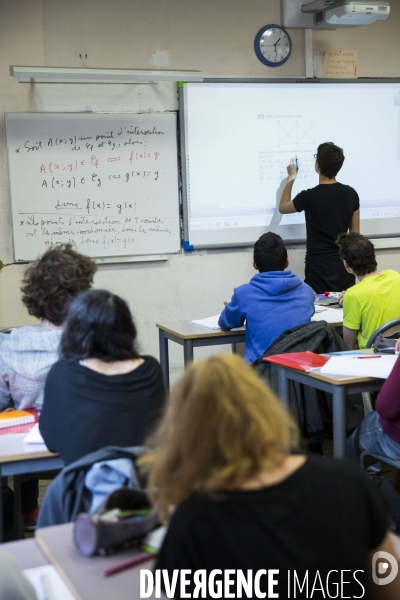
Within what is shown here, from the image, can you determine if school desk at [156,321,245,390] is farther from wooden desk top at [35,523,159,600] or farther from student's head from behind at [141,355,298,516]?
student's head from behind at [141,355,298,516]

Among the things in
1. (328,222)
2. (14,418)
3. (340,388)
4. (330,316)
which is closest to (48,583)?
(14,418)

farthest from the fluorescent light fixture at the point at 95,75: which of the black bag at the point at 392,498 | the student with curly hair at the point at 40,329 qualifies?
the black bag at the point at 392,498

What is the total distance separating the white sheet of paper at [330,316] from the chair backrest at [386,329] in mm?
404

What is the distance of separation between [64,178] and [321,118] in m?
2.07

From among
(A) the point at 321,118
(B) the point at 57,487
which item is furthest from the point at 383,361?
(A) the point at 321,118

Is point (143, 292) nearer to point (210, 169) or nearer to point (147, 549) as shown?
point (210, 169)

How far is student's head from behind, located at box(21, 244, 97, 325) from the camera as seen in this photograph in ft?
8.40

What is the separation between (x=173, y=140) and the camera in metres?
5.25

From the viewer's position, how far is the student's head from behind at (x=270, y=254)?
12.1ft

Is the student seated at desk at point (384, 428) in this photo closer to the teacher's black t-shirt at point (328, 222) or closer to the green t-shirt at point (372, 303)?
the green t-shirt at point (372, 303)

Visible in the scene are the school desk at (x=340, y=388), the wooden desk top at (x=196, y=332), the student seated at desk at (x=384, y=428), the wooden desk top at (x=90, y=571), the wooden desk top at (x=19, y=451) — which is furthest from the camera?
the wooden desk top at (x=196, y=332)

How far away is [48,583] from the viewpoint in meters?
1.31

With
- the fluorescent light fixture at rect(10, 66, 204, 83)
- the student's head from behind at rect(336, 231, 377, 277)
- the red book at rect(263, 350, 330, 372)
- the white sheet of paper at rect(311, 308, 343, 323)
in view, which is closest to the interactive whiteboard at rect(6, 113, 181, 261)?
the fluorescent light fixture at rect(10, 66, 204, 83)

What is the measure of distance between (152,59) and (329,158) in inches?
57.5
